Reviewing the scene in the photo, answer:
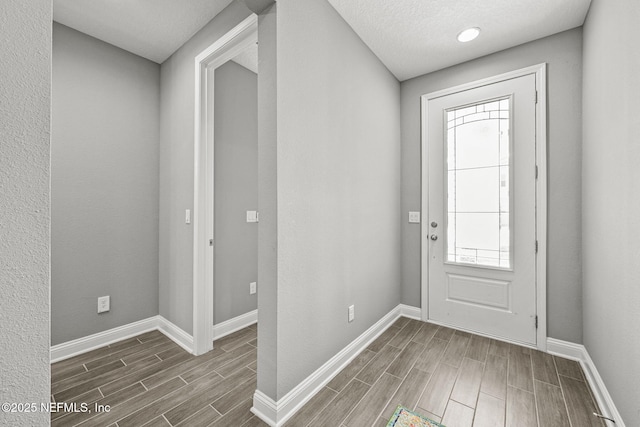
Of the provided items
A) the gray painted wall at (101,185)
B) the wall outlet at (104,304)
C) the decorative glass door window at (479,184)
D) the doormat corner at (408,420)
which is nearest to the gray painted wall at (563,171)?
the decorative glass door window at (479,184)

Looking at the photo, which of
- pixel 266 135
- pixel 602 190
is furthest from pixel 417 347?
pixel 266 135

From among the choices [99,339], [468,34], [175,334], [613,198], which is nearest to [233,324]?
[175,334]

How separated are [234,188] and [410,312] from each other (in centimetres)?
223

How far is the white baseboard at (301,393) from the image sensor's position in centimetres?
146

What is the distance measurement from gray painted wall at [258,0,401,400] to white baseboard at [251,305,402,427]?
0.05 meters

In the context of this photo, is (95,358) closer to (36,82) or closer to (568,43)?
(36,82)

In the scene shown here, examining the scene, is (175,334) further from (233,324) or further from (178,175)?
(178,175)

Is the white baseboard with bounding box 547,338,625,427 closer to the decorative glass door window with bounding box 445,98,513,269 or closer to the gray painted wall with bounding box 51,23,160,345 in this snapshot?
the decorative glass door window with bounding box 445,98,513,269

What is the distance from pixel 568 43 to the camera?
214 cm

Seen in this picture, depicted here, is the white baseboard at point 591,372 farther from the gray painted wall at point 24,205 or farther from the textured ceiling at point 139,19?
the textured ceiling at point 139,19

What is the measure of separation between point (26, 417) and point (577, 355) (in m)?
3.08

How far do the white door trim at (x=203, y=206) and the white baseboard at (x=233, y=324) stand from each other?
24cm

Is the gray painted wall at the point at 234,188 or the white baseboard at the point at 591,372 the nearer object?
the white baseboard at the point at 591,372

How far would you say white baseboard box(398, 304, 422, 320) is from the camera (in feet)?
9.33
